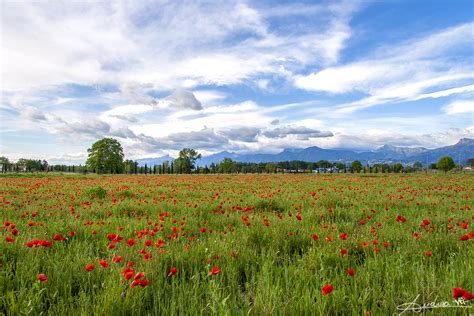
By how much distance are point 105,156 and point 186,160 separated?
50.1 meters

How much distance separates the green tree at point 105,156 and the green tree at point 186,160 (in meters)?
43.5

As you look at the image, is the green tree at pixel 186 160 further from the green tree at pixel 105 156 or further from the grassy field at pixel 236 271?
the grassy field at pixel 236 271

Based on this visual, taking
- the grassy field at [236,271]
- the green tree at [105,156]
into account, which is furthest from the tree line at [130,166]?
the grassy field at [236,271]

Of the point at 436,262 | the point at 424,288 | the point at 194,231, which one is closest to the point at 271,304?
the point at 424,288

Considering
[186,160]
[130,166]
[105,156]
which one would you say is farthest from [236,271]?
[130,166]

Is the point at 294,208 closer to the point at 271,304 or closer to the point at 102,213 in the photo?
the point at 102,213

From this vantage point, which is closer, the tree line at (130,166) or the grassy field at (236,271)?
the grassy field at (236,271)

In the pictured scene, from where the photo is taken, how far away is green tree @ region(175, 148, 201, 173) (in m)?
133

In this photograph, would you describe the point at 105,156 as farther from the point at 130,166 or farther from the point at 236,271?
the point at 236,271

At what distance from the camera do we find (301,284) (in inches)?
114

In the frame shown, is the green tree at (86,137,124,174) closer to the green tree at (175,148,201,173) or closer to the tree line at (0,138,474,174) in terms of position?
the tree line at (0,138,474,174)

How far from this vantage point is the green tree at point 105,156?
8588 centimetres

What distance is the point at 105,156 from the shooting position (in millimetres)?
87312

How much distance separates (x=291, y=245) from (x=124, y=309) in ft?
9.47
